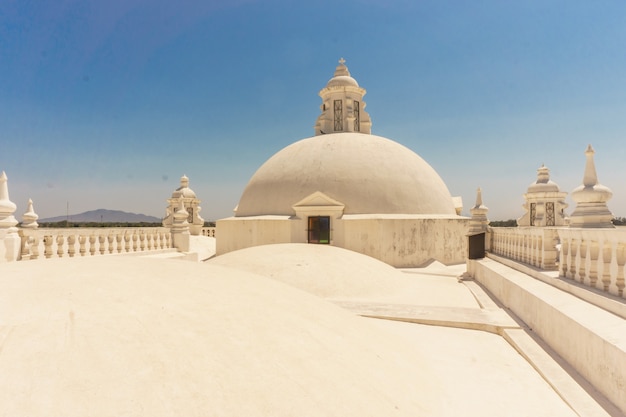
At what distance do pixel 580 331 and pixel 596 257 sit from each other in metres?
1.62

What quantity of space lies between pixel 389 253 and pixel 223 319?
15.2 metres

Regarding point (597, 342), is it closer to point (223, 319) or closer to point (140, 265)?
point (223, 319)

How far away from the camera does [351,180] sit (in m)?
19.4

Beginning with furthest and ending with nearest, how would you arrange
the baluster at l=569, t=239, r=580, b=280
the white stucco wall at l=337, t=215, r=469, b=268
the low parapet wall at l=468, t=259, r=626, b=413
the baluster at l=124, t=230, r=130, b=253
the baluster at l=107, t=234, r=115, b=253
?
the white stucco wall at l=337, t=215, r=469, b=268 → the baluster at l=124, t=230, r=130, b=253 → the baluster at l=107, t=234, r=115, b=253 → the baluster at l=569, t=239, r=580, b=280 → the low parapet wall at l=468, t=259, r=626, b=413

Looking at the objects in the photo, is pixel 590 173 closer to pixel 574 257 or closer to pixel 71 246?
pixel 574 257

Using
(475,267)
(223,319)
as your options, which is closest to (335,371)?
(223,319)

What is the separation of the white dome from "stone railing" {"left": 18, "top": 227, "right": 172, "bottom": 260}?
8.20 metres

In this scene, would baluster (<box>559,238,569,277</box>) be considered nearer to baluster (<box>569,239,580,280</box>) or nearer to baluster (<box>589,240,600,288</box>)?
baluster (<box>569,239,580,280</box>)

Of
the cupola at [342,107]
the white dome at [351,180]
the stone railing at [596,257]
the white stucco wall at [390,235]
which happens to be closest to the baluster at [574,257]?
the stone railing at [596,257]

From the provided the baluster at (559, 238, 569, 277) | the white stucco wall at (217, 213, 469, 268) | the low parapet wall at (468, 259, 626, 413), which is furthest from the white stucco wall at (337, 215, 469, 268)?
the baluster at (559, 238, 569, 277)

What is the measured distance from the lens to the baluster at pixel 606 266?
16.0 ft

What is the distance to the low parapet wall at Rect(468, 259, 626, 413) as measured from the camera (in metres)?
3.51

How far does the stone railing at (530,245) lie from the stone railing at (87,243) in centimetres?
1136

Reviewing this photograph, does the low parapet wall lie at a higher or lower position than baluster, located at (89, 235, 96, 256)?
lower
